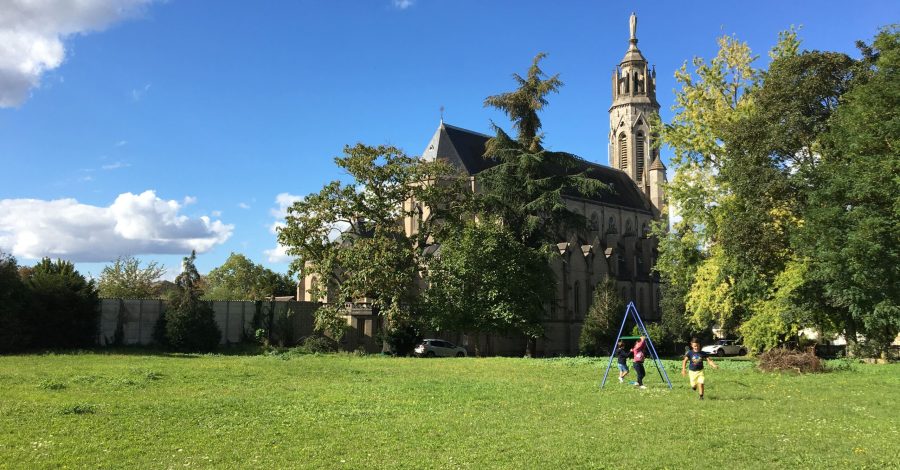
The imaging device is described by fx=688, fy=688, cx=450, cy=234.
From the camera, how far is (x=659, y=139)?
3641 centimetres

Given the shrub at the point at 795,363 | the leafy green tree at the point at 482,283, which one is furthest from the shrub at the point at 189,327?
the shrub at the point at 795,363

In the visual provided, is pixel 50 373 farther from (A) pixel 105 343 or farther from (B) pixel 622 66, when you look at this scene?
(B) pixel 622 66

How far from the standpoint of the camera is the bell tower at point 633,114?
84.4 metres

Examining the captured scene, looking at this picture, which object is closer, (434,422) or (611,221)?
(434,422)

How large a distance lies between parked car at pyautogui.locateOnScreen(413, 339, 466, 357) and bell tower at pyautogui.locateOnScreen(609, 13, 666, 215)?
156ft

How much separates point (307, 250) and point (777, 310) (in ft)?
81.1

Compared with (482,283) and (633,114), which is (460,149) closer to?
(482,283)

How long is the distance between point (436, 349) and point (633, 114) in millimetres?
53006

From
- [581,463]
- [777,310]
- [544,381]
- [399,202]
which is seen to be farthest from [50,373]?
[777,310]

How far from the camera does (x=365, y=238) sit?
3916 cm

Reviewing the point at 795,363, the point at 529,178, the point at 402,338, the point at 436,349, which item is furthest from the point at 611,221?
the point at 795,363

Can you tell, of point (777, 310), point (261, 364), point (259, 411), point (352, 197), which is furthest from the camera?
point (352, 197)

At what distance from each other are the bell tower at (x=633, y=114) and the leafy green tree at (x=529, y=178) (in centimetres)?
4398

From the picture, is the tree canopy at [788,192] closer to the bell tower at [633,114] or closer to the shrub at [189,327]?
the shrub at [189,327]
